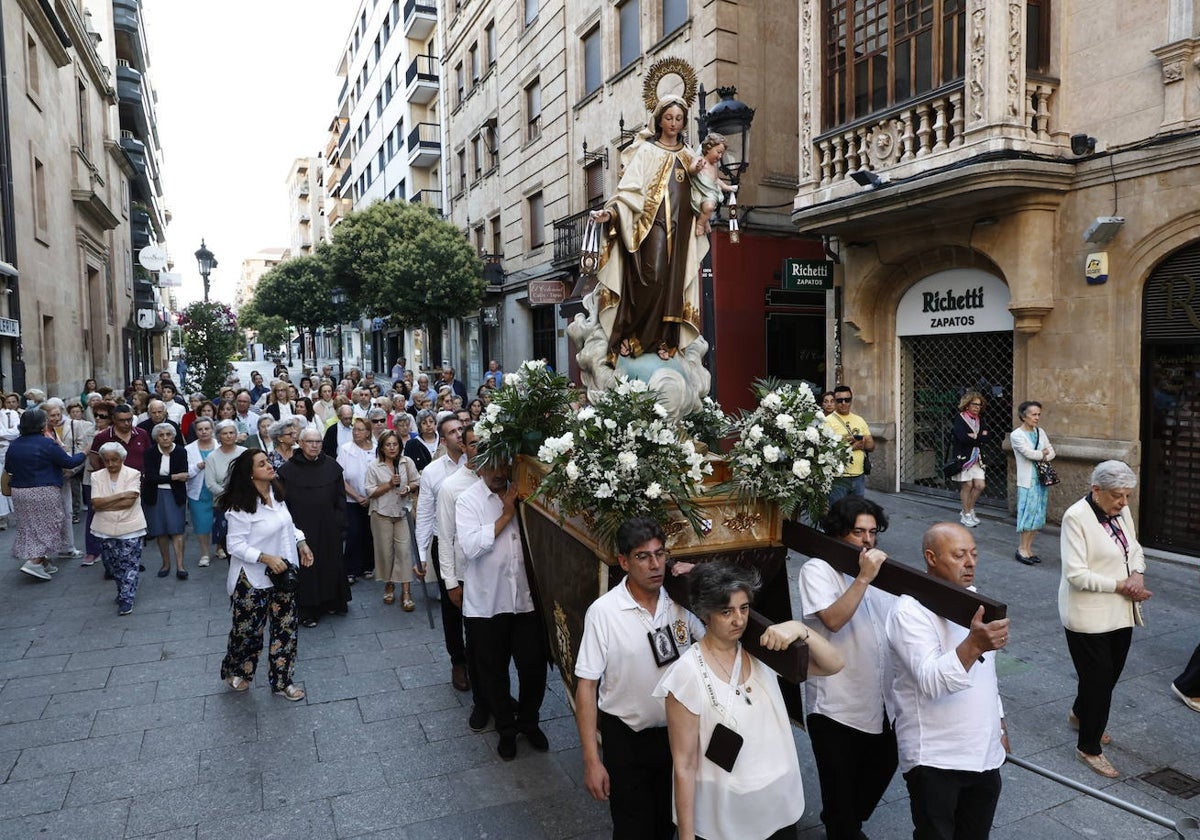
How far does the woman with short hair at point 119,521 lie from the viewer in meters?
7.45

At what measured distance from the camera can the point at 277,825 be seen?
13.3 feet

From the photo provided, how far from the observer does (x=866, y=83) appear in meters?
12.3

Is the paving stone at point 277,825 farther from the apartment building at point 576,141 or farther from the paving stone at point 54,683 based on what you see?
the apartment building at point 576,141

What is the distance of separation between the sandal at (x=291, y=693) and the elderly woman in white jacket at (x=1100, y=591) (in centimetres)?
480

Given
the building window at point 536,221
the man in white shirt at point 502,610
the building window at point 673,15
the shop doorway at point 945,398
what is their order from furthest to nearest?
the building window at point 536,221 → the building window at point 673,15 → the shop doorway at point 945,398 → the man in white shirt at point 502,610

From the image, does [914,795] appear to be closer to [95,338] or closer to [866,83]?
[866,83]

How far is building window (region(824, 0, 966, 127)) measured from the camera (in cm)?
1094

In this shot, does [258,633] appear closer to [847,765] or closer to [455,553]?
[455,553]

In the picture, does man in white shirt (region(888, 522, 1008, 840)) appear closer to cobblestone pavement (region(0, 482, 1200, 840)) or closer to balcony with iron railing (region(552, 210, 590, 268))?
cobblestone pavement (region(0, 482, 1200, 840))

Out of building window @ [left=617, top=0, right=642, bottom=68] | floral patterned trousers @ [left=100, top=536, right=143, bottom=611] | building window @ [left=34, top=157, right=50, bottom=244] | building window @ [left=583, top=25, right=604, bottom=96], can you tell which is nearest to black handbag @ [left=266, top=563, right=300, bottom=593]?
floral patterned trousers @ [left=100, top=536, right=143, bottom=611]

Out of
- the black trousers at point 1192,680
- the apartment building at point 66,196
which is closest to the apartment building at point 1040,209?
the black trousers at point 1192,680

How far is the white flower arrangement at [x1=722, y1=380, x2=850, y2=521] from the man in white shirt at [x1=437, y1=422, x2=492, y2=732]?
1.91 meters

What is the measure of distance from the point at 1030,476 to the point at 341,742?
24.5 ft

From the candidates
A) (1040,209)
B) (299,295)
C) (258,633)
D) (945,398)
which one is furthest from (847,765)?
(299,295)
